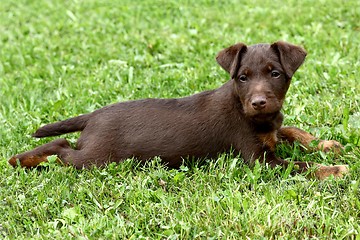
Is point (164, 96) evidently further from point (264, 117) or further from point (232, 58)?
point (264, 117)

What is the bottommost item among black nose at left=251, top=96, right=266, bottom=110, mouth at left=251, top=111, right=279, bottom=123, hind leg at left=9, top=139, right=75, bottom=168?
hind leg at left=9, top=139, right=75, bottom=168

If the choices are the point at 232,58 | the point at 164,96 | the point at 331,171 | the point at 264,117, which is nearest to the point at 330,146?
the point at 331,171

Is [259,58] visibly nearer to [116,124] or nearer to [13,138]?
[116,124]

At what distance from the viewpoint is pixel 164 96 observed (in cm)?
725

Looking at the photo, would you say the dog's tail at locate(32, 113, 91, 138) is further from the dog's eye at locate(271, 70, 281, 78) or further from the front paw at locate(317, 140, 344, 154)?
the front paw at locate(317, 140, 344, 154)

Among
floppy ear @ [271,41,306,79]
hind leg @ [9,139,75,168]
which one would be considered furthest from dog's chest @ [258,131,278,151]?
hind leg @ [9,139,75,168]

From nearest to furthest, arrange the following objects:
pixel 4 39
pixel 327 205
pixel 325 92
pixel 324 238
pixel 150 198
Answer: pixel 324 238
pixel 327 205
pixel 150 198
pixel 325 92
pixel 4 39

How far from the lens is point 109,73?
8258mm

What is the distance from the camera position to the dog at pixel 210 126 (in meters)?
5.35

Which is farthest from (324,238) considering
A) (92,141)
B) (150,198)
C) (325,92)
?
(325,92)

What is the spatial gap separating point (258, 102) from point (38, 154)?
6.67 feet

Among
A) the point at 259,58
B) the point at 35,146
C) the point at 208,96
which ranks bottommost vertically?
the point at 35,146

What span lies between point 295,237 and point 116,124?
2093 mm

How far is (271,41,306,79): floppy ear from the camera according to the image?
17.6 ft
